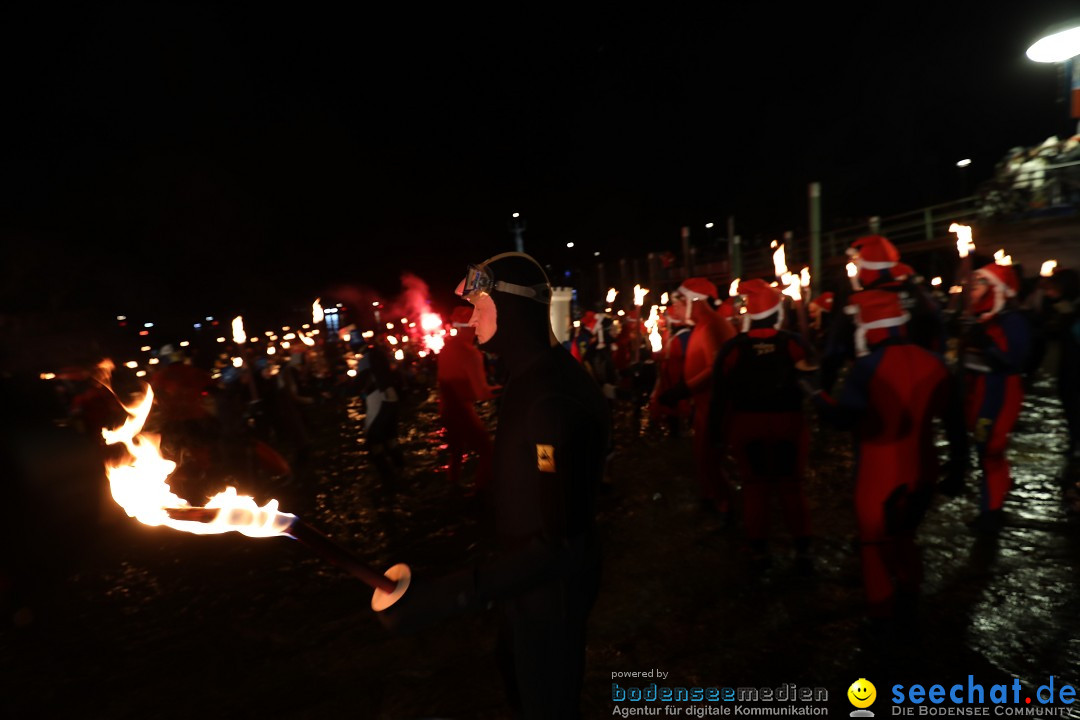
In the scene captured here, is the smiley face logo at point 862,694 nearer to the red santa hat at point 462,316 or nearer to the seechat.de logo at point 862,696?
the seechat.de logo at point 862,696

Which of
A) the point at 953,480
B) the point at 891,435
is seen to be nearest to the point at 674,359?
the point at 953,480

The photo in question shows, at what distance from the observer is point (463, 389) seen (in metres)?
7.07

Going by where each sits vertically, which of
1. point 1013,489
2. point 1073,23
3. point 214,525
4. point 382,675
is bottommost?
point 382,675

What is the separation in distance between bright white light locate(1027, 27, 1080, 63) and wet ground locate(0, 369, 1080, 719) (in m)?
9.85

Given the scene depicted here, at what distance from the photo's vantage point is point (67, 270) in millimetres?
24078

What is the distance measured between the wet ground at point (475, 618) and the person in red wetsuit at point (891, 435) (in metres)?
0.45

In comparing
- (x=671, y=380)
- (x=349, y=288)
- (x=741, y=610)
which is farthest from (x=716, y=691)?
(x=349, y=288)

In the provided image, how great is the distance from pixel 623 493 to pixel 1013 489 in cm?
391

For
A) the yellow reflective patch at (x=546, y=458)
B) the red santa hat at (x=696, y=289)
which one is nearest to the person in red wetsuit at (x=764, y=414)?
the red santa hat at (x=696, y=289)

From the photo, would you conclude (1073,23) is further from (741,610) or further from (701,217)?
(701,217)

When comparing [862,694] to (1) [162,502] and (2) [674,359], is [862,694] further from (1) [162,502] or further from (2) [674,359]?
(2) [674,359]

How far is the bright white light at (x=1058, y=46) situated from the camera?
12062 mm

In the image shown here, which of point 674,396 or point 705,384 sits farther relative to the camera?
point 705,384

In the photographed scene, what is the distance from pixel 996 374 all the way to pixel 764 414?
2293 mm
